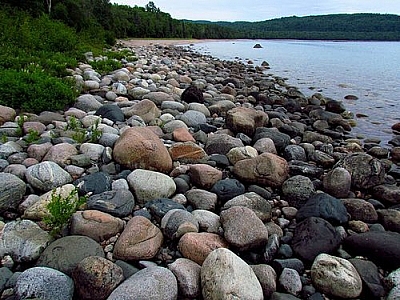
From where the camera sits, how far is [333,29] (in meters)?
98.8

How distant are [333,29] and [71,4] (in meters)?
90.1

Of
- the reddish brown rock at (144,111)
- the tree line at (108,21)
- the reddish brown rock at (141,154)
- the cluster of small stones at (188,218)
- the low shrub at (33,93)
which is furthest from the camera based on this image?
the tree line at (108,21)

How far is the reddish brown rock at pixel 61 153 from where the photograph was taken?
437 cm

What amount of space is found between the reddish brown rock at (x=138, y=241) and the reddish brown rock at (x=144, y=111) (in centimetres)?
353

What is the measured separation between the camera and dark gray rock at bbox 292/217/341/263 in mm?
3324

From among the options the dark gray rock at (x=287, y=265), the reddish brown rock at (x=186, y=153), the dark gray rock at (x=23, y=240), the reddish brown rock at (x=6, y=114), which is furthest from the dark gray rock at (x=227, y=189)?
the reddish brown rock at (x=6, y=114)

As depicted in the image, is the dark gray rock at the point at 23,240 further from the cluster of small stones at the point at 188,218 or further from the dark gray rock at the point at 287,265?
the dark gray rock at the point at 287,265

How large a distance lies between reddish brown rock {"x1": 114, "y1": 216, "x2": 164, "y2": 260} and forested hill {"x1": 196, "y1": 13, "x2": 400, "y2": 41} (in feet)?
307

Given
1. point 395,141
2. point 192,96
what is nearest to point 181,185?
point 192,96

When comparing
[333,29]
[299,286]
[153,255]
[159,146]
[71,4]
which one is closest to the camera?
[299,286]

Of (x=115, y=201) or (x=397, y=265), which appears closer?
(x=397, y=265)

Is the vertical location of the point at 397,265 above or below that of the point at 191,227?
below

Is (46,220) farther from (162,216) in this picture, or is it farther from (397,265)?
(397,265)

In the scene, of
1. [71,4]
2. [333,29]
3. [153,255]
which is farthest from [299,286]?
[333,29]
